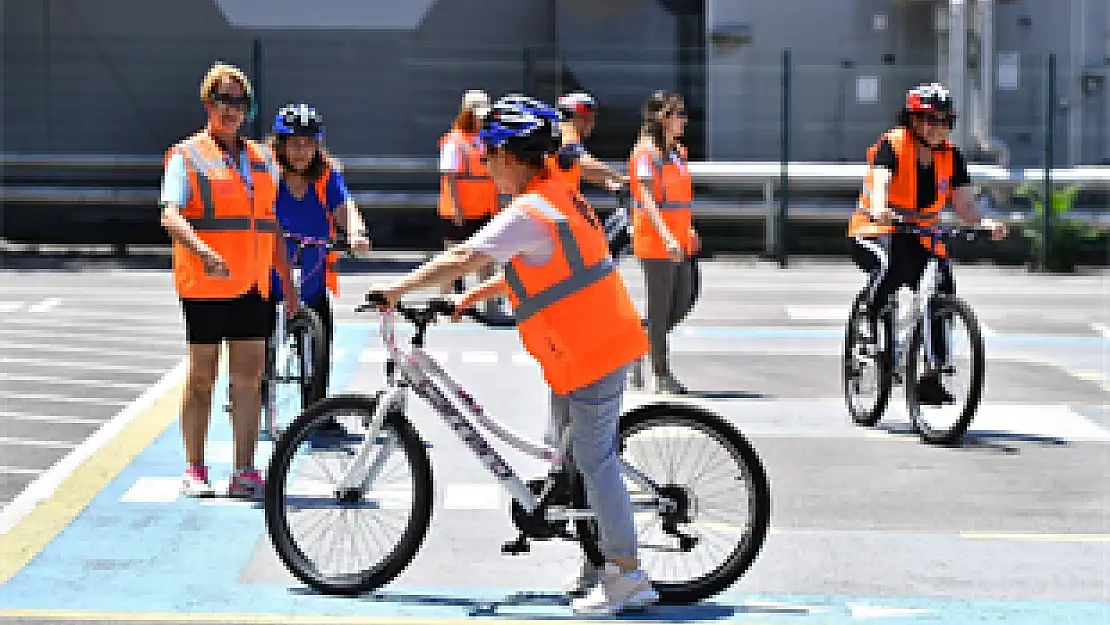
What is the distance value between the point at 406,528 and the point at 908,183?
496 cm

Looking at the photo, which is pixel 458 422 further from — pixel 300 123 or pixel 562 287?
pixel 300 123

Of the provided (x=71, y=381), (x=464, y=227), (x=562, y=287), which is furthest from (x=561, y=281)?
(x=464, y=227)

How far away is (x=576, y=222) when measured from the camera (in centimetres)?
728

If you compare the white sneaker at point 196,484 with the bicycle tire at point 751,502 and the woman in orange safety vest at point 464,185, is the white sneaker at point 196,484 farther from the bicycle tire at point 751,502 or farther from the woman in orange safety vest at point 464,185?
the woman in orange safety vest at point 464,185

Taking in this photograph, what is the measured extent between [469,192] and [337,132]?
27.6ft

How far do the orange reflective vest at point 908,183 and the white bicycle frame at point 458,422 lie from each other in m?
4.51

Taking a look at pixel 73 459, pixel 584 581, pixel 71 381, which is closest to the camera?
pixel 584 581

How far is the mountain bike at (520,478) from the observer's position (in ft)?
24.6

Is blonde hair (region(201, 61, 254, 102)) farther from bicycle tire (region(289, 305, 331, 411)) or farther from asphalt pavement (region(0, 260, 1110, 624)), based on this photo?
bicycle tire (region(289, 305, 331, 411))

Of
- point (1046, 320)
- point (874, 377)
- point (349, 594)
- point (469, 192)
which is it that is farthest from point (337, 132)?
point (349, 594)

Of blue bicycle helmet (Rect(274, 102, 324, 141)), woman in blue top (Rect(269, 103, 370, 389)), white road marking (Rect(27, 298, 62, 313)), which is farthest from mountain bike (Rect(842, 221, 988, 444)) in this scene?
white road marking (Rect(27, 298, 62, 313))

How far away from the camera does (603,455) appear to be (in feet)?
24.0

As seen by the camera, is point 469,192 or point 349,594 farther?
point 469,192

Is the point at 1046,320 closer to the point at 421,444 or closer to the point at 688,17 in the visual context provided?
the point at 688,17
